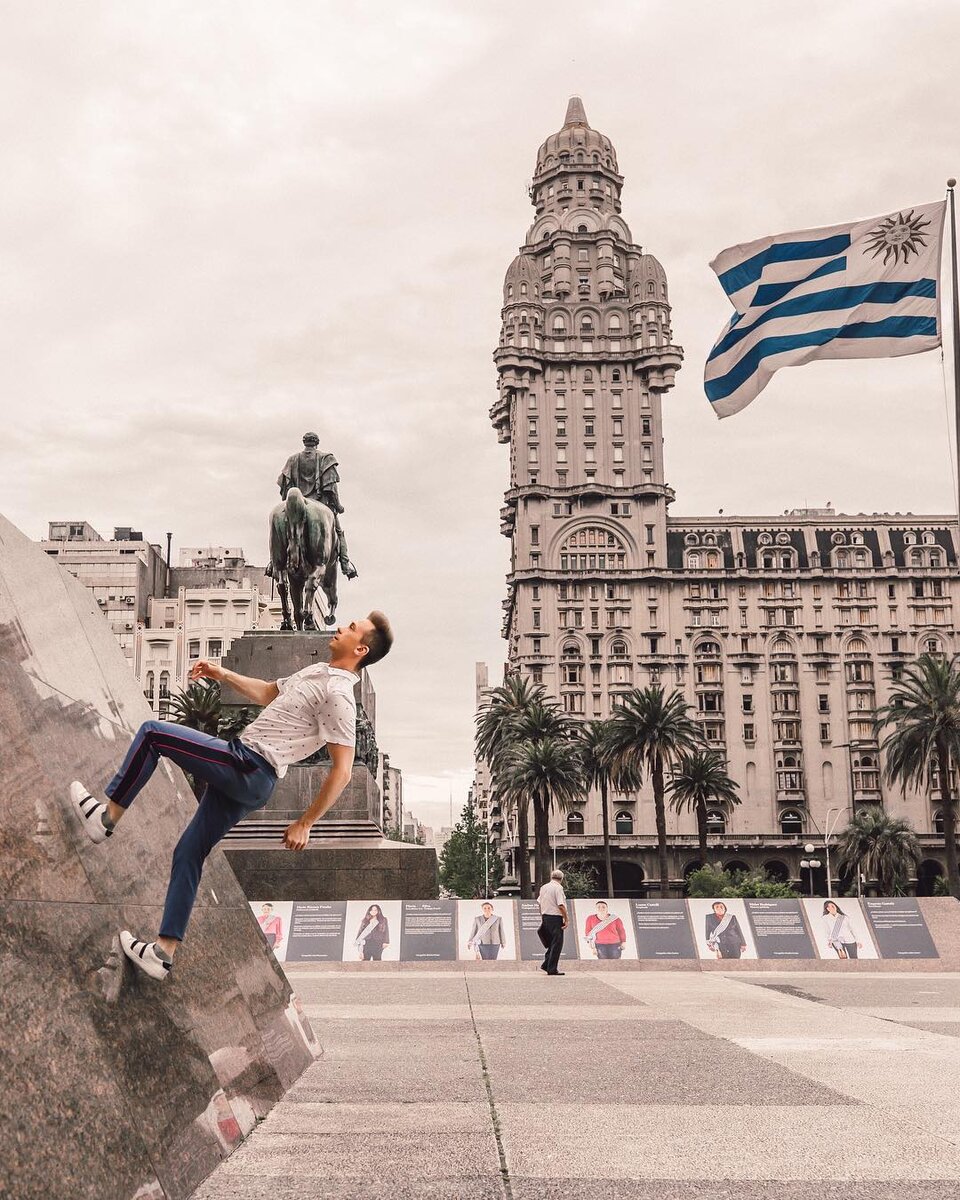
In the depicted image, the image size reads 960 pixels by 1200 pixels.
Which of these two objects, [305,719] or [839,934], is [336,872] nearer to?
[839,934]

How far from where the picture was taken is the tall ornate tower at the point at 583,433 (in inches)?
4077

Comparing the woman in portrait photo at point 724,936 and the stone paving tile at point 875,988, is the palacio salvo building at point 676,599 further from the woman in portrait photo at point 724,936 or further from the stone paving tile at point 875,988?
the stone paving tile at point 875,988

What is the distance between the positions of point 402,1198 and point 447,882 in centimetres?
11695

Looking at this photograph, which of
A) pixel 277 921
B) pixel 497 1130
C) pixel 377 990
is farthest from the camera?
pixel 277 921

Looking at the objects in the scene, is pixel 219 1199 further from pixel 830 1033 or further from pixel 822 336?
pixel 822 336

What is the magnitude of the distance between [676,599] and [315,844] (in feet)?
291

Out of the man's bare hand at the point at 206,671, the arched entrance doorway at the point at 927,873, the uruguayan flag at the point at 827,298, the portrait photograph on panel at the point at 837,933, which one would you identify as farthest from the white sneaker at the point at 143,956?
the arched entrance doorway at the point at 927,873

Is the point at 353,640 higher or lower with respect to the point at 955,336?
lower

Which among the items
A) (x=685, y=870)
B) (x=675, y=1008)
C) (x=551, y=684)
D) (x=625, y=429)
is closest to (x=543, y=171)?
A: (x=625, y=429)

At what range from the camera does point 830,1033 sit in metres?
7.99

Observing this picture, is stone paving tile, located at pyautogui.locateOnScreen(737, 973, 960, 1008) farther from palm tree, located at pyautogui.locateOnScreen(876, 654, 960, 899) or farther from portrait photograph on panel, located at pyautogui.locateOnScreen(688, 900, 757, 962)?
palm tree, located at pyautogui.locateOnScreen(876, 654, 960, 899)

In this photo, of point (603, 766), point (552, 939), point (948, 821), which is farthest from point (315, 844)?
point (603, 766)

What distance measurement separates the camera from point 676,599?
345ft

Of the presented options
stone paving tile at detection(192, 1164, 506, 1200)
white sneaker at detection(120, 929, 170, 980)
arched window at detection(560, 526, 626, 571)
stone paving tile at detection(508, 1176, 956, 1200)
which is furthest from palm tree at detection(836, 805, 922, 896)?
white sneaker at detection(120, 929, 170, 980)
